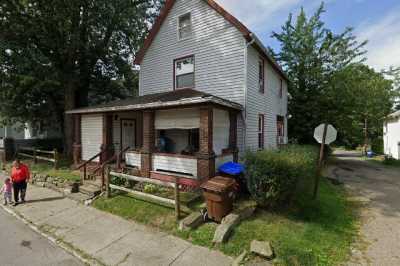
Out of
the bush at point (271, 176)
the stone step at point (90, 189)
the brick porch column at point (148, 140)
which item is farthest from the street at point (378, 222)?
the stone step at point (90, 189)

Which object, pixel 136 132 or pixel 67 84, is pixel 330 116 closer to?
pixel 136 132

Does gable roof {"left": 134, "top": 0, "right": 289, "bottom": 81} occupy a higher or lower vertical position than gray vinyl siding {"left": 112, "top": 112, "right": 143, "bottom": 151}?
higher

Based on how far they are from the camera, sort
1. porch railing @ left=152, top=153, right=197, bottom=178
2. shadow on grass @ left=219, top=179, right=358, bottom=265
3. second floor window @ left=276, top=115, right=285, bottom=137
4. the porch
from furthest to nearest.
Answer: second floor window @ left=276, top=115, right=285, bottom=137 < porch railing @ left=152, top=153, right=197, bottom=178 < the porch < shadow on grass @ left=219, top=179, right=358, bottom=265

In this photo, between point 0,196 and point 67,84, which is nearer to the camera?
point 0,196

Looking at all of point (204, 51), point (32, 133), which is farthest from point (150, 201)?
point (32, 133)

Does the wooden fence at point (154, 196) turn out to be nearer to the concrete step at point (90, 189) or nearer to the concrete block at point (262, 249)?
the concrete step at point (90, 189)

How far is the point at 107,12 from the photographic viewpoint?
1549 centimetres

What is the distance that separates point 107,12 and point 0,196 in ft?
41.1

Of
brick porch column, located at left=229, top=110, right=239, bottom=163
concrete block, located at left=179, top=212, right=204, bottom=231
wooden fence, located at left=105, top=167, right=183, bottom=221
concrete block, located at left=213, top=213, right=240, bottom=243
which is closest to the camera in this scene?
concrete block, located at left=213, top=213, right=240, bottom=243

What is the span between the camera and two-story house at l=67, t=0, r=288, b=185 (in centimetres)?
882

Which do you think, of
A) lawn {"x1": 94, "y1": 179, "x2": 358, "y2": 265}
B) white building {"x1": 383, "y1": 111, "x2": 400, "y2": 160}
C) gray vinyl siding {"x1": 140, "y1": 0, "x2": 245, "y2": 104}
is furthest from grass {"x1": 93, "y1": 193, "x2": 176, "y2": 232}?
white building {"x1": 383, "y1": 111, "x2": 400, "y2": 160}

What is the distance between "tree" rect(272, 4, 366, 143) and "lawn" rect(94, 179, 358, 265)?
1125 cm

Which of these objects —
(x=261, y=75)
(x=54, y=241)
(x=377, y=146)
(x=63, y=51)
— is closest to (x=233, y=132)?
(x=261, y=75)

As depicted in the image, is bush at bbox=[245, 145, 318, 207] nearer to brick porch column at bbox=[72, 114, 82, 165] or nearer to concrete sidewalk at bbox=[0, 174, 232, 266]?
concrete sidewalk at bbox=[0, 174, 232, 266]
